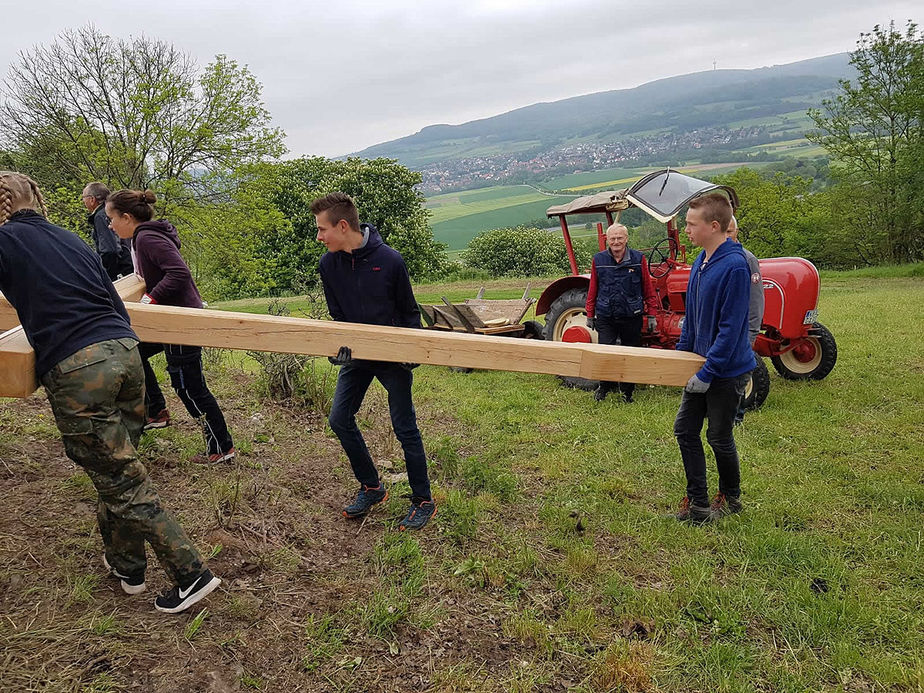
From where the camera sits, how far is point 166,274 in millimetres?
3965

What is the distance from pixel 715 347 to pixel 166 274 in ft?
11.4

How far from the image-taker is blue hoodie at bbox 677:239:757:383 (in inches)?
131

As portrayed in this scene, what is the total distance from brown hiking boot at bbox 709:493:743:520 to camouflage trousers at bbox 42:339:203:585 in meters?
3.06

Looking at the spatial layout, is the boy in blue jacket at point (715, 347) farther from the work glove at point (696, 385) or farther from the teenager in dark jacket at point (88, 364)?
the teenager in dark jacket at point (88, 364)

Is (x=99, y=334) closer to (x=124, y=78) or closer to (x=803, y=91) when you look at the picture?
(x=124, y=78)

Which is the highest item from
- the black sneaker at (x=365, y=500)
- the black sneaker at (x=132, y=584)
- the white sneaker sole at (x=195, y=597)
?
the black sneaker at (x=132, y=584)

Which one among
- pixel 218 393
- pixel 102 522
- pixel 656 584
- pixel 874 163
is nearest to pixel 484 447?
pixel 656 584

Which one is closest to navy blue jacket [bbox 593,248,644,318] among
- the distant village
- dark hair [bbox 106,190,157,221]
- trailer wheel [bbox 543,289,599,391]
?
trailer wheel [bbox 543,289,599,391]

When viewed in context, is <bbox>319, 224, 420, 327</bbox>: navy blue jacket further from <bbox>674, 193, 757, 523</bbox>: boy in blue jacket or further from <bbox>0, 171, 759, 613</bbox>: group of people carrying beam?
<bbox>674, 193, 757, 523</bbox>: boy in blue jacket

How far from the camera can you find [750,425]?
5.65 m

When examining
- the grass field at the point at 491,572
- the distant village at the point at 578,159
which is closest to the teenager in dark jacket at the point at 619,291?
the grass field at the point at 491,572

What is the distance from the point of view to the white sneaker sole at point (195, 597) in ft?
8.76

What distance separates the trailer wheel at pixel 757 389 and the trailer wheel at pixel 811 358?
1135 millimetres

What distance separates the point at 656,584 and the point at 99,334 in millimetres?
2969
